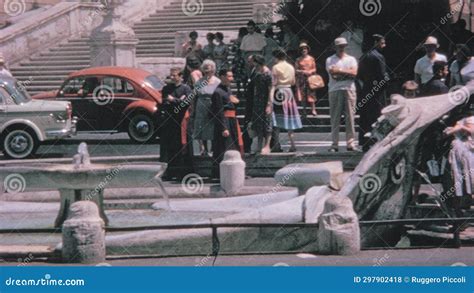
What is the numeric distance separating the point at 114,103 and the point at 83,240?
545 inches

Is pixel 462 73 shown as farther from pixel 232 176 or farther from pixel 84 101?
pixel 84 101

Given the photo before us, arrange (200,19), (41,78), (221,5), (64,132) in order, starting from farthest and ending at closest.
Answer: (221,5) < (200,19) < (41,78) < (64,132)

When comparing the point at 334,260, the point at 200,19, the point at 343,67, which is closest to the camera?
the point at 334,260

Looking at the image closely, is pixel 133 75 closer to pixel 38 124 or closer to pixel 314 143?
pixel 38 124

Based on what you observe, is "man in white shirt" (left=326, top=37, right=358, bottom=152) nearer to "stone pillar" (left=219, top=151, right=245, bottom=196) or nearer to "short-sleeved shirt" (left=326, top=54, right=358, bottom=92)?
"short-sleeved shirt" (left=326, top=54, right=358, bottom=92)

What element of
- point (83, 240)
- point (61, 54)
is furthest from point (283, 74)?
point (61, 54)

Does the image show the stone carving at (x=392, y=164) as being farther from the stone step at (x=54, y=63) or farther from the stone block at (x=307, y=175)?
the stone step at (x=54, y=63)

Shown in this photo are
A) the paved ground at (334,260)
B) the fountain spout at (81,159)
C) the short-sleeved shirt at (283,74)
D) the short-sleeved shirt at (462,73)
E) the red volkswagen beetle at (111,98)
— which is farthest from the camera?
the red volkswagen beetle at (111,98)

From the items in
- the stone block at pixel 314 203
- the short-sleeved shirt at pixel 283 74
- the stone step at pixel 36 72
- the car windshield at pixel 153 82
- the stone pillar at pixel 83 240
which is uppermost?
the stone step at pixel 36 72

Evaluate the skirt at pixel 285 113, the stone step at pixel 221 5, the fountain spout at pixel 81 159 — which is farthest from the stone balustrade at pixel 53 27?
the fountain spout at pixel 81 159

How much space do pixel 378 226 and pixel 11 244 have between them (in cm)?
415

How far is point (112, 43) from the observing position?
31109mm

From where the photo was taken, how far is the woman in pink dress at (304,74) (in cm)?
2442

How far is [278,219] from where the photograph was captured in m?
13.5
